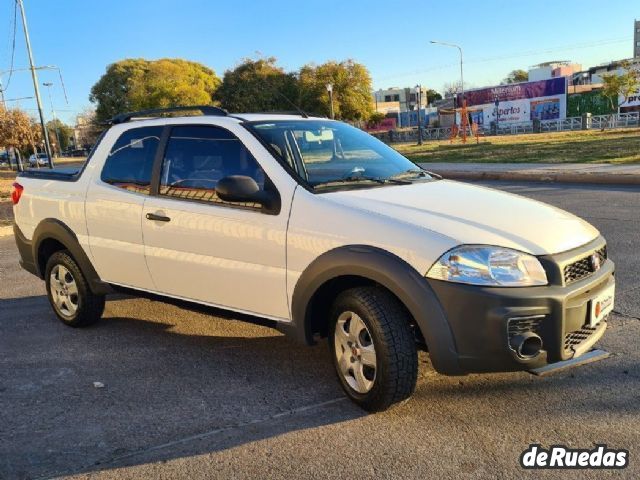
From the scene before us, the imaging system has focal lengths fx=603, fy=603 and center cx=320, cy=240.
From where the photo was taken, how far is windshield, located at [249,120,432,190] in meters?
3.86

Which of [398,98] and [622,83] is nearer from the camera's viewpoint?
[622,83]

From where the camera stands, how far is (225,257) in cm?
390

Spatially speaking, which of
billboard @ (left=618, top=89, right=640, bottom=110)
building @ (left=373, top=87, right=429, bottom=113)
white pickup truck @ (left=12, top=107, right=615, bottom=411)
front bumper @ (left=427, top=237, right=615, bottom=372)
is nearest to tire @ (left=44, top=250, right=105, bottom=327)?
white pickup truck @ (left=12, top=107, right=615, bottom=411)

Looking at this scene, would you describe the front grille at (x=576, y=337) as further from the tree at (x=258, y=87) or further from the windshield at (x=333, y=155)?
the tree at (x=258, y=87)

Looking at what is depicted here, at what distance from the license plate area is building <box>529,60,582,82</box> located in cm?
7036

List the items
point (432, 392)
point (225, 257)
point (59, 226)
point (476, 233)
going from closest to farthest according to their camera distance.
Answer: point (476, 233), point (432, 392), point (225, 257), point (59, 226)

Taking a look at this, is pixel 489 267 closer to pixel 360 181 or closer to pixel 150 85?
pixel 360 181

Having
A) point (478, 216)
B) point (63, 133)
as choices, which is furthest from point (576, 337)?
point (63, 133)

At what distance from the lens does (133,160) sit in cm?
467

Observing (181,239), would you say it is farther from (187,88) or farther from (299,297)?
(187,88)

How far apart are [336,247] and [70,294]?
9.69ft

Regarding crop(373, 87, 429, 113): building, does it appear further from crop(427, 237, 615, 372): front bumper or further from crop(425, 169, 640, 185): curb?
crop(427, 237, 615, 372): front bumper

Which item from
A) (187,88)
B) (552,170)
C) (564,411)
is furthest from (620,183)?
(187,88)

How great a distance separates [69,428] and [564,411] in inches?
110
